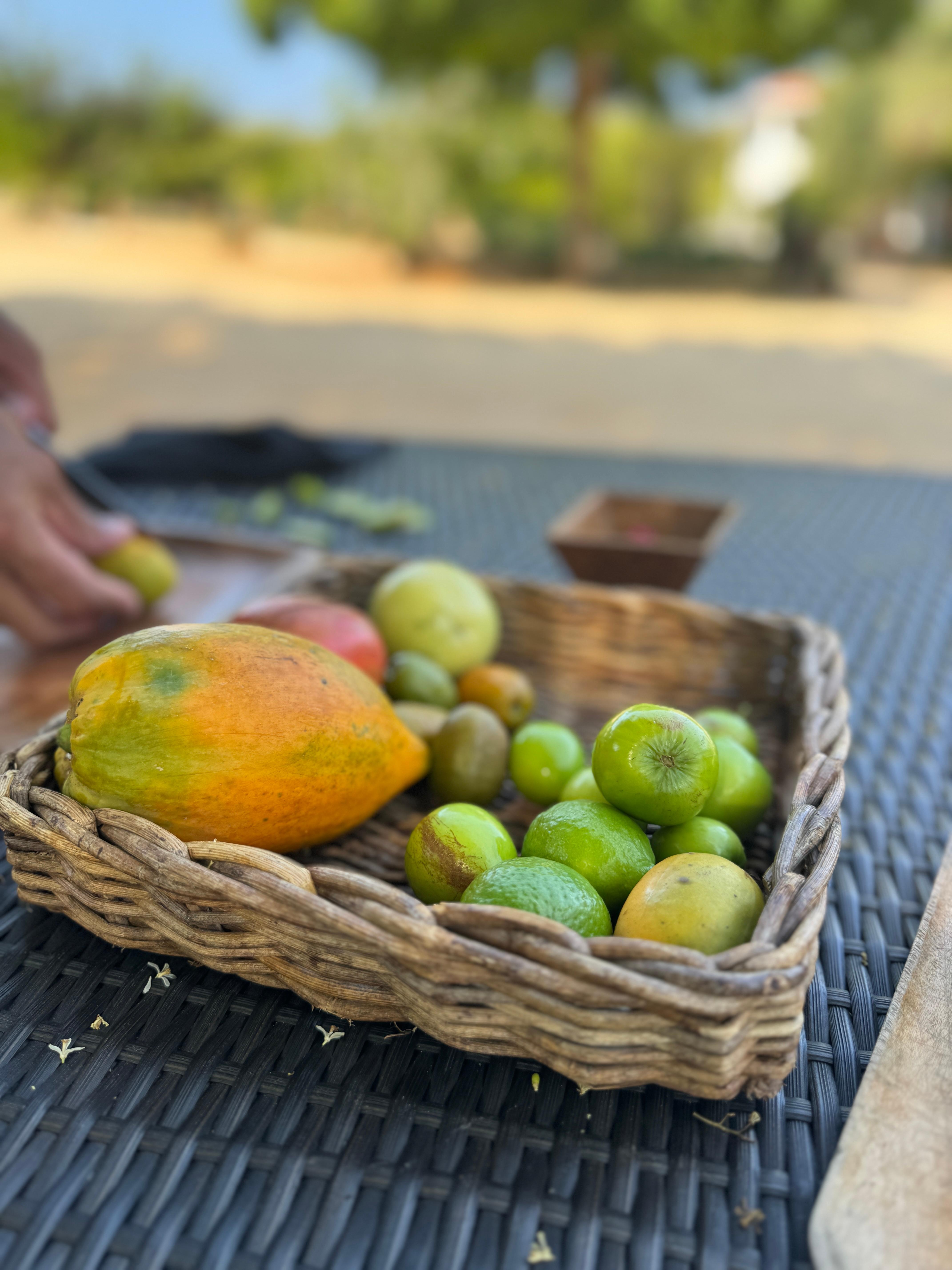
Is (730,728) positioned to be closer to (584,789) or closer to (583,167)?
(584,789)

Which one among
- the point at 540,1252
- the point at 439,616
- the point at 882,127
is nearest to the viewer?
the point at 540,1252

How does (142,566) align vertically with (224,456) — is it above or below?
above

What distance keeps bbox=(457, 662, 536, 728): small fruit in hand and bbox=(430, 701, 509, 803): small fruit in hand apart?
0.08 m

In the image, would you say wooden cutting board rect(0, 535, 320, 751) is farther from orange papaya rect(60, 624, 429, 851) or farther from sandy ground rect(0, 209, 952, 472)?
sandy ground rect(0, 209, 952, 472)

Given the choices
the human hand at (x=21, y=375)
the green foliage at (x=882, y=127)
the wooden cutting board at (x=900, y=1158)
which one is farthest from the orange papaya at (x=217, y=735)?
the green foliage at (x=882, y=127)

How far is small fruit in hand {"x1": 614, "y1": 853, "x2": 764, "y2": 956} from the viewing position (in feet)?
1.72

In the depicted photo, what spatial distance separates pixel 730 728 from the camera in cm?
79

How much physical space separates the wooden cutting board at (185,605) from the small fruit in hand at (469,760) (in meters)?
0.22

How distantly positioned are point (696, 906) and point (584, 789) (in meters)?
0.18

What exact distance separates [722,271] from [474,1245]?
38.4ft

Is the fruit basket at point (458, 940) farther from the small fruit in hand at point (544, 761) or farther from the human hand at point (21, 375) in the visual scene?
the human hand at point (21, 375)

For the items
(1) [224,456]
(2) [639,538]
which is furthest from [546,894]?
(1) [224,456]

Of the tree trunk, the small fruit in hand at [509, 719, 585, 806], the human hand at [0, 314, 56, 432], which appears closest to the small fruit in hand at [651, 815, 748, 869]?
the small fruit in hand at [509, 719, 585, 806]

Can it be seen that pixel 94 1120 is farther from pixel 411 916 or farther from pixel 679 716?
pixel 679 716
